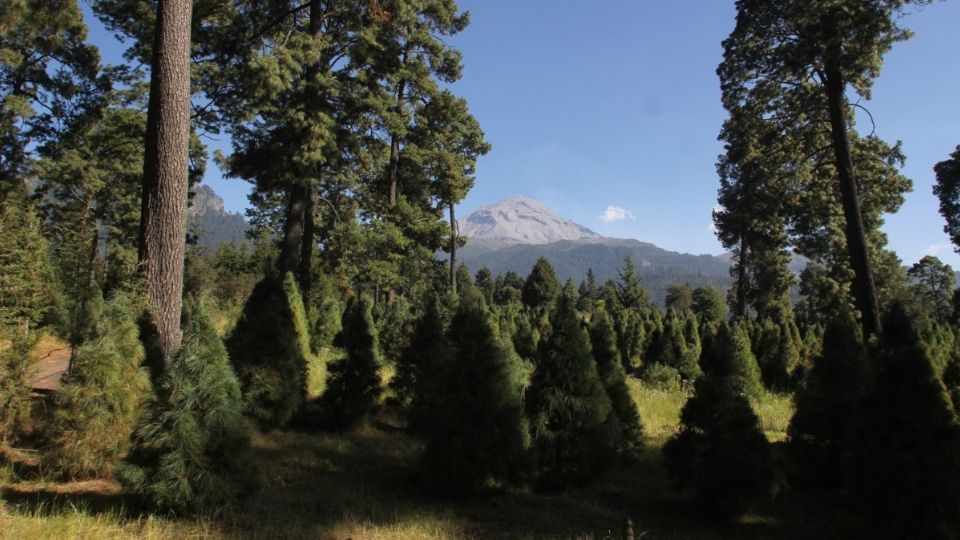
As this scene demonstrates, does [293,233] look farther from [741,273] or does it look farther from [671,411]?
[741,273]

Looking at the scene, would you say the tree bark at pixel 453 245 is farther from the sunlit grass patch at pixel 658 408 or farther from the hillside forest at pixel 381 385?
the sunlit grass patch at pixel 658 408

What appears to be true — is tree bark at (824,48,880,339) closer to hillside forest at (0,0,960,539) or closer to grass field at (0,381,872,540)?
hillside forest at (0,0,960,539)

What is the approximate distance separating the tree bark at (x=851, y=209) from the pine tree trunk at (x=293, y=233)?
36.8 ft

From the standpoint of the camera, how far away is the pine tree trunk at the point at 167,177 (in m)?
5.83

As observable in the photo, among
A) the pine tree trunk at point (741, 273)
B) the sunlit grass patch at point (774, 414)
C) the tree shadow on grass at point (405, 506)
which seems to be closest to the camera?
the tree shadow on grass at point (405, 506)

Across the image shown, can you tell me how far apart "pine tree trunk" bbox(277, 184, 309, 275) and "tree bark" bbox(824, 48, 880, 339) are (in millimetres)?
11209

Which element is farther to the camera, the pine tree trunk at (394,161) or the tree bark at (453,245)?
the tree bark at (453,245)

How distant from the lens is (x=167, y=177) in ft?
19.6

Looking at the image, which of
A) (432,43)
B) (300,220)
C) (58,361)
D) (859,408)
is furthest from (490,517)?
(432,43)

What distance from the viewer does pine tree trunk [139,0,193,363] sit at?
5832 mm

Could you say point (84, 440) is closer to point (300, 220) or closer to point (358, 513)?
point (358, 513)

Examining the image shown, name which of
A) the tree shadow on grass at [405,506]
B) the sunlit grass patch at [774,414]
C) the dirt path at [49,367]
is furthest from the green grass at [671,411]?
the dirt path at [49,367]

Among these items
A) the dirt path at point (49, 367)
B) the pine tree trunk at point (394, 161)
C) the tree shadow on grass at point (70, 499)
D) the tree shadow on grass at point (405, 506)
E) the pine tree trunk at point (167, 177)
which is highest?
the pine tree trunk at point (394, 161)

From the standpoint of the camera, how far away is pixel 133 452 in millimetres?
4242
